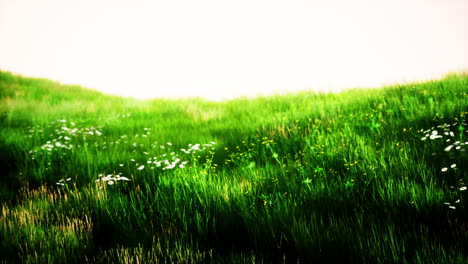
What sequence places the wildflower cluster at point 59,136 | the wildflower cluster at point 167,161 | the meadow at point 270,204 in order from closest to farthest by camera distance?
the meadow at point 270,204 → the wildflower cluster at point 167,161 → the wildflower cluster at point 59,136

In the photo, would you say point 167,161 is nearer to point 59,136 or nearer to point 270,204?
point 270,204

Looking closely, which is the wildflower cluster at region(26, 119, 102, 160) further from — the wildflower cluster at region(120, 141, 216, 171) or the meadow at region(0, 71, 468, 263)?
the wildflower cluster at region(120, 141, 216, 171)

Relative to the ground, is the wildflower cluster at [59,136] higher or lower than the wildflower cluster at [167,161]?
higher

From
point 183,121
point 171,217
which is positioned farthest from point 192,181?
point 183,121

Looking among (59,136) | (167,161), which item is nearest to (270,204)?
(167,161)

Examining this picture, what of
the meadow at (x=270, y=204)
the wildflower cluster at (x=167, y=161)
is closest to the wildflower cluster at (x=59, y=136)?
the meadow at (x=270, y=204)

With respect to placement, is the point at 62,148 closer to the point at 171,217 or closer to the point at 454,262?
the point at 171,217

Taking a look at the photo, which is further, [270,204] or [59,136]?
[59,136]

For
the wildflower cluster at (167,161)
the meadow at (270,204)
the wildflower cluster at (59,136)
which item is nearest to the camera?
the meadow at (270,204)

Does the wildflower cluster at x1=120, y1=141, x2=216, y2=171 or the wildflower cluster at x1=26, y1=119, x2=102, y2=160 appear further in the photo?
the wildflower cluster at x1=26, y1=119, x2=102, y2=160

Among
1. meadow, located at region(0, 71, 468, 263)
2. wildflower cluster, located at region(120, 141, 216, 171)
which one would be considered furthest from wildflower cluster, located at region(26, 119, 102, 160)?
wildflower cluster, located at region(120, 141, 216, 171)

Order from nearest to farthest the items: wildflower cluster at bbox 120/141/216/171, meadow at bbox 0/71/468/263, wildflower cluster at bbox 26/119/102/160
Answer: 1. meadow at bbox 0/71/468/263
2. wildflower cluster at bbox 120/141/216/171
3. wildflower cluster at bbox 26/119/102/160

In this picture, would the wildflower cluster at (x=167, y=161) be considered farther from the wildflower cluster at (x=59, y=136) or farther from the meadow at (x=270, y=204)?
the wildflower cluster at (x=59, y=136)

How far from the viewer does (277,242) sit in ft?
7.84
